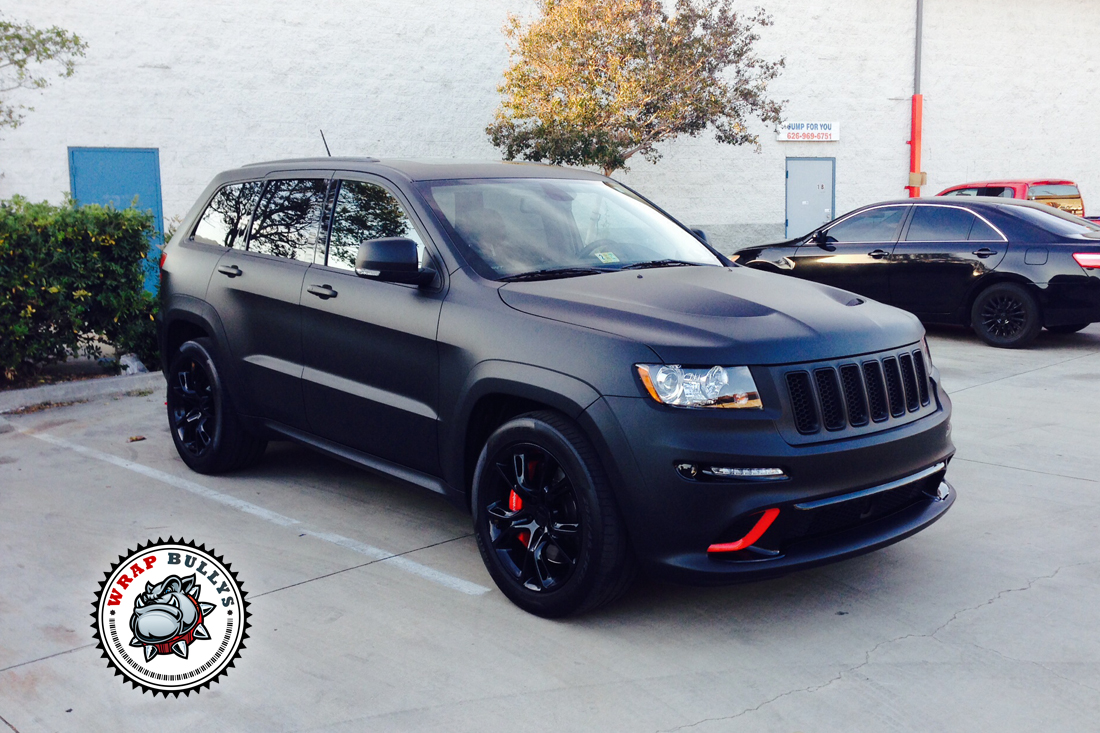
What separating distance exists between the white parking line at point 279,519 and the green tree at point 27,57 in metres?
5.74

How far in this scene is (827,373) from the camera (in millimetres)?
3777

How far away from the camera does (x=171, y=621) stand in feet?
12.4

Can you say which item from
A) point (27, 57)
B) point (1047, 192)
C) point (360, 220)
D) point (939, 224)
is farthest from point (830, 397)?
point (1047, 192)

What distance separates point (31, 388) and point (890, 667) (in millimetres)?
7241

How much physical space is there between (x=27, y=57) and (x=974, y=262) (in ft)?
34.4

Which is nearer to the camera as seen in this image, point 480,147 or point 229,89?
point 229,89

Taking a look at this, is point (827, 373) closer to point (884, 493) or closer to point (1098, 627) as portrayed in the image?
point (884, 493)

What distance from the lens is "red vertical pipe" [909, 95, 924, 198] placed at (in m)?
24.6

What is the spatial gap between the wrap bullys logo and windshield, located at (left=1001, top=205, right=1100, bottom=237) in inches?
359

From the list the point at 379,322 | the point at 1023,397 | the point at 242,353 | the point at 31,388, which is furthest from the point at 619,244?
the point at 31,388

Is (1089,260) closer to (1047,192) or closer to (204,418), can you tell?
(204,418)

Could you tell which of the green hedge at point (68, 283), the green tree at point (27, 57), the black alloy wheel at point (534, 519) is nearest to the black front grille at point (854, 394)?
the black alloy wheel at point (534, 519)

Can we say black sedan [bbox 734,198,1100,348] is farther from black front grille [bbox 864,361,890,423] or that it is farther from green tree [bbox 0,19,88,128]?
green tree [bbox 0,19,88,128]

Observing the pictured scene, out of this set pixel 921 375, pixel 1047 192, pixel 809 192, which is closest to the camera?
pixel 921 375
